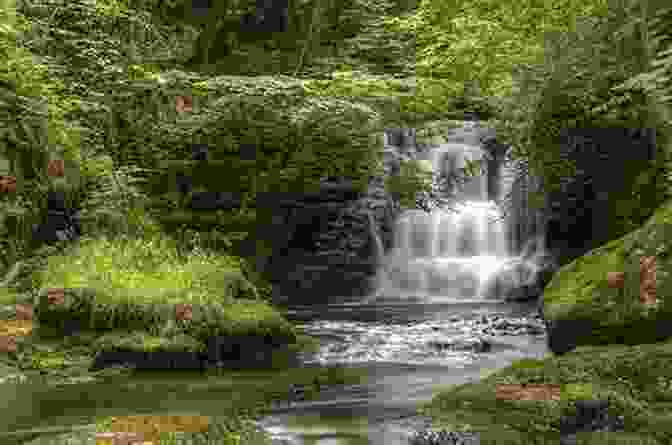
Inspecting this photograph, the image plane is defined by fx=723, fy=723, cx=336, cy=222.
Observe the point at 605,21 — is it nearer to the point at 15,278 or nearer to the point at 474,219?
the point at 474,219

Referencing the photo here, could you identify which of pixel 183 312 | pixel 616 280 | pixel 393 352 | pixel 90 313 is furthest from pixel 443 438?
pixel 90 313

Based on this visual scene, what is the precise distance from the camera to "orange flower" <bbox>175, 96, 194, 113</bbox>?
14.6 m

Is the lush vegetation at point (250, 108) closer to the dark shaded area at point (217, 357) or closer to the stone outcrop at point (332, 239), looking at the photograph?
the dark shaded area at point (217, 357)

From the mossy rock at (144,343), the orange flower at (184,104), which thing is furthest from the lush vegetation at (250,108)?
the mossy rock at (144,343)

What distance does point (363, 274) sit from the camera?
59.8 ft

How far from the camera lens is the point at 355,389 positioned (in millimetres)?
7273

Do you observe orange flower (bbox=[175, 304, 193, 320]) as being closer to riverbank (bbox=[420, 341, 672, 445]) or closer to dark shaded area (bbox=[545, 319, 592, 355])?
riverbank (bbox=[420, 341, 672, 445])

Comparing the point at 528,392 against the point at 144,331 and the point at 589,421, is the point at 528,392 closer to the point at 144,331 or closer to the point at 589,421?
the point at 589,421

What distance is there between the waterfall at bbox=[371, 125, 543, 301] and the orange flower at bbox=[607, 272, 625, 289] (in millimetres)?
8511

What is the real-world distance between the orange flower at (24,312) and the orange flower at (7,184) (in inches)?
96.7

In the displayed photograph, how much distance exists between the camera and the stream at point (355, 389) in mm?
5582

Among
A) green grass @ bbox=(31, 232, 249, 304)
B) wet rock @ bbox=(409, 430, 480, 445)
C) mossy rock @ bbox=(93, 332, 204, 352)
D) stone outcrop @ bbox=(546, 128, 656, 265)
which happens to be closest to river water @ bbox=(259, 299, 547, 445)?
wet rock @ bbox=(409, 430, 480, 445)

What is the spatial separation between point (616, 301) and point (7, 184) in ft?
30.2

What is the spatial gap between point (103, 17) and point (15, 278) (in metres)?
5.06
